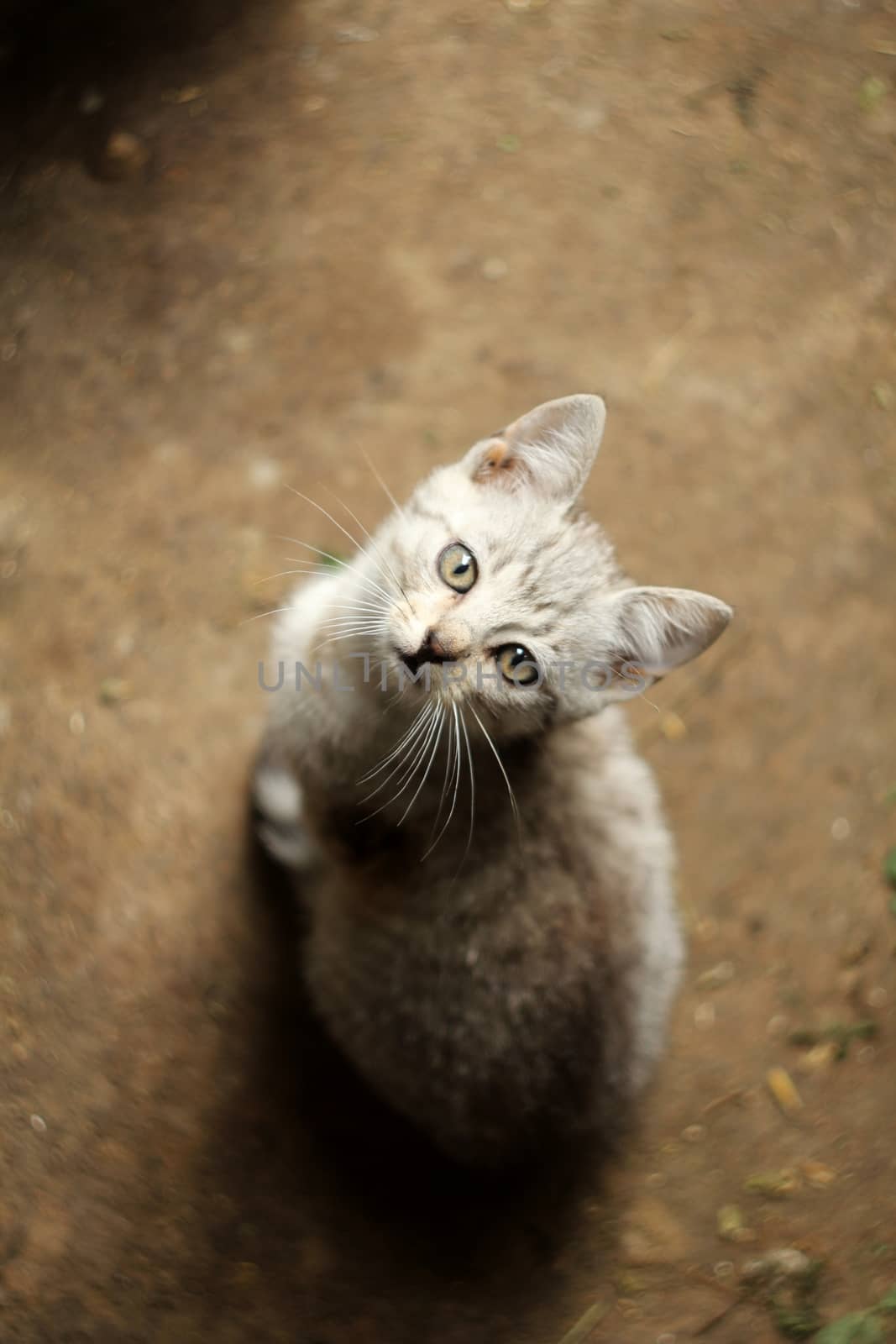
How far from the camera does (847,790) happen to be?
3455mm

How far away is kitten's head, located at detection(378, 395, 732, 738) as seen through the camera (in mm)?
2119

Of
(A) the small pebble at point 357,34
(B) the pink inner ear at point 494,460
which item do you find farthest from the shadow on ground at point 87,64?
(B) the pink inner ear at point 494,460

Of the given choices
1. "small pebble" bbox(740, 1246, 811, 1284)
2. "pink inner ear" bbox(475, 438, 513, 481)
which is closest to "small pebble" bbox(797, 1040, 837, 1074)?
"small pebble" bbox(740, 1246, 811, 1284)

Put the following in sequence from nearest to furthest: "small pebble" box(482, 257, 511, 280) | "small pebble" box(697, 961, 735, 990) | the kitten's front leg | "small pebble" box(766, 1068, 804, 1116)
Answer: the kitten's front leg → "small pebble" box(766, 1068, 804, 1116) → "small pebble" box(697, 961, 735, 990) → "small pebble" box(482, 257, 511, 280)

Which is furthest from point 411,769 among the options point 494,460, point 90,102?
point 90,102

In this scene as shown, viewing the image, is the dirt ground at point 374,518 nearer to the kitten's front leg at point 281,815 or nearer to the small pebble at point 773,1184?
the small pebble at point 773,1184

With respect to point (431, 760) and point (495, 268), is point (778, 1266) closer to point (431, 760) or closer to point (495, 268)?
point (431, 760)

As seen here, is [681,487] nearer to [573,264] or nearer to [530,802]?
[573,264]

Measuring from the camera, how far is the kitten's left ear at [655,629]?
208 cm

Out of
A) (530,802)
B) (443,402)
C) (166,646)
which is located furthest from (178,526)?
(530,802)

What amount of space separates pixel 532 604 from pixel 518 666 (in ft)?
0.46

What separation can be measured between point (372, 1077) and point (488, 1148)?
0.37m

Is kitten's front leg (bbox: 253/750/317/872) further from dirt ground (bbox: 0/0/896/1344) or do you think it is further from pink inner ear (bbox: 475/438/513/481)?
pink inner ear (bbox: 475/438/513/481)

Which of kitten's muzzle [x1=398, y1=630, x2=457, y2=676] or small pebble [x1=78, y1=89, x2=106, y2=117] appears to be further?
small pebble [x1=78, y1=89, x2=106, y2=117]
